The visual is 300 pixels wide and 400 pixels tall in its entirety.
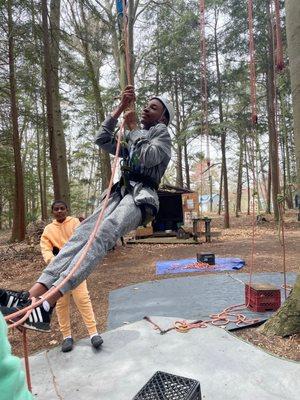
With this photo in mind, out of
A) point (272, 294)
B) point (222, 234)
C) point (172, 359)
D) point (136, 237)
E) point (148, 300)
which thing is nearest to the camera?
point (172, 359)

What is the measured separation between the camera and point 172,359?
2.98 metres

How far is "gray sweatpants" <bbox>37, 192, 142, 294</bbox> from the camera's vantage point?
227cm

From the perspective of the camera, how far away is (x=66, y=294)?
3322mm

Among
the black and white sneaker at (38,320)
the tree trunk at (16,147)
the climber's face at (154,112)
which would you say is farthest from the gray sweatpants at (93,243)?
the tree trunk at (16,147)

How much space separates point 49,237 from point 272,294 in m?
2.49

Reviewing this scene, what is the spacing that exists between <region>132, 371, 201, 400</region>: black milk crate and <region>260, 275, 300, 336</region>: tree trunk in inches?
61.7

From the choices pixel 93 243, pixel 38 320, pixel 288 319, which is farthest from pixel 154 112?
pixel 288 319

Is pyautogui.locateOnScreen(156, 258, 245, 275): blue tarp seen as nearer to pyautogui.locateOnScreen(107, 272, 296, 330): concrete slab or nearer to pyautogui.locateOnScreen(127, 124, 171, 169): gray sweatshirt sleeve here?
pyautogui.locateOnScreen(107, 272, 296, 330): concrete slab

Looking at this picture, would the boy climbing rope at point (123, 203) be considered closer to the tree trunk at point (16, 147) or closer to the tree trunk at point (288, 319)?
the tree trunk at point (288, 319)

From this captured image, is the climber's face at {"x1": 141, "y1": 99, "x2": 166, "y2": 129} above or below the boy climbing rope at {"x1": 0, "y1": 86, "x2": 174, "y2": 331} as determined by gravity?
above

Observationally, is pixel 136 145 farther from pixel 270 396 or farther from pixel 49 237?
pixel 270 396

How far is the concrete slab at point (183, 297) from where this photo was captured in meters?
4.41

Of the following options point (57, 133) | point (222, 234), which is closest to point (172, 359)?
point (57, 133)

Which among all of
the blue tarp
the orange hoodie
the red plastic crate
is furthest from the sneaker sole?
the blue tarp
